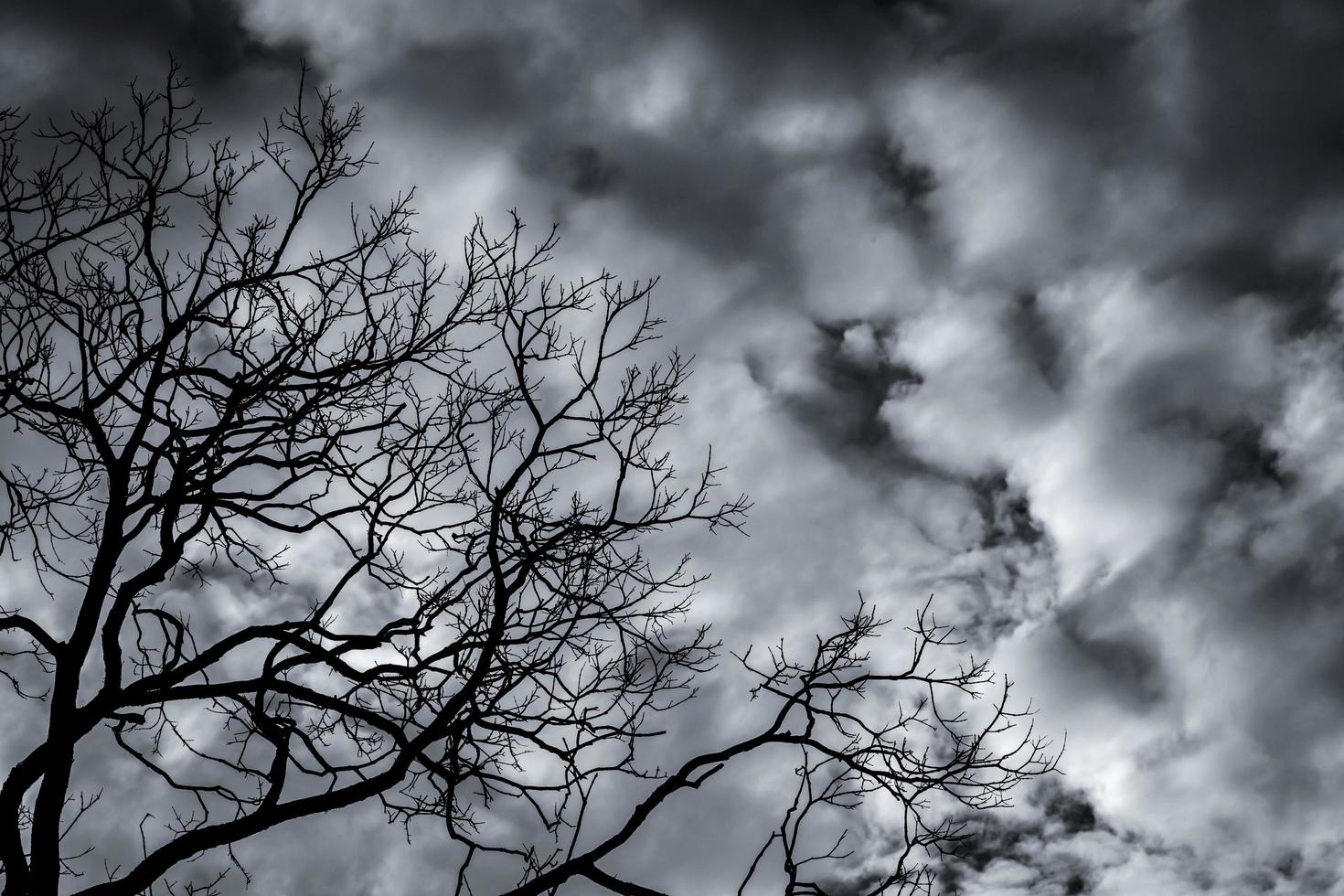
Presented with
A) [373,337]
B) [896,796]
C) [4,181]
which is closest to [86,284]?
[4,181]

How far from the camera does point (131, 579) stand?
5.23 metres

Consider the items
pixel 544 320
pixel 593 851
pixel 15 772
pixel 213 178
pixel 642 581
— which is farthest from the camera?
pixel 213 178

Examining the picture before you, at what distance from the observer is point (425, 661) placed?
5.02m

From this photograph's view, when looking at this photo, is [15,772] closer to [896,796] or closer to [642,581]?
[642,581]

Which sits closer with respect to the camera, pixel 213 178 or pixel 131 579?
pixel 131 579

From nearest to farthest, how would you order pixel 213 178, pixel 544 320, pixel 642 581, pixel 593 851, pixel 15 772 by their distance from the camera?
pixel 593 851
pixel 15 772
pixel 544 320
pixel 642 581
pixel 213 178

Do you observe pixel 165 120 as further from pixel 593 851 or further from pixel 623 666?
pixel 593 851

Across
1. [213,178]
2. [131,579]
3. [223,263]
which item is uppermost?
[213,178]

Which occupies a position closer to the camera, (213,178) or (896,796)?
(896,796)

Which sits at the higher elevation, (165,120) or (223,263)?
(165,120)

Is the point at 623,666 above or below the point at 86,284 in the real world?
below

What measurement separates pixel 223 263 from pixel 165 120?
0.93 metres

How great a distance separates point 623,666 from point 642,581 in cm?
53

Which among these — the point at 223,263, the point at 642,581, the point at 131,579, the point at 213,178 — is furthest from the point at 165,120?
the point at 642,581
